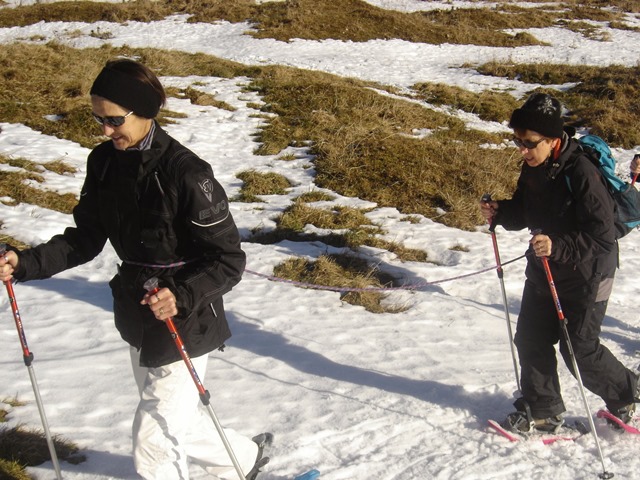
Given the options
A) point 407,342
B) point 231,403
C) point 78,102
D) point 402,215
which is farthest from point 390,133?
point 231,403

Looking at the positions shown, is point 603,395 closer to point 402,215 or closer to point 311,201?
point 402,215

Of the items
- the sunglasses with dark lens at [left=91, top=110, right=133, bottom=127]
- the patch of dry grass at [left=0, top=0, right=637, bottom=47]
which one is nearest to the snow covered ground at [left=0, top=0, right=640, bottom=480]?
the sunglasses with dark lens at [left=91, top=110, right=133, bottom=127]

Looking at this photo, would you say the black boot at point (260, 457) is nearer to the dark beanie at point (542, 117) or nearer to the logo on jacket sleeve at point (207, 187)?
the logo on jacket sleeve at point (207, 187)

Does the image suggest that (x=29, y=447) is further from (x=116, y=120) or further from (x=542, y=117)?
(x=542, y=117)

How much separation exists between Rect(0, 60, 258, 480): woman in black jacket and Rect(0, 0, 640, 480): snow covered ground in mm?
1166

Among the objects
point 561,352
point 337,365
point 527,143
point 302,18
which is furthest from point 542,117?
point 302,18

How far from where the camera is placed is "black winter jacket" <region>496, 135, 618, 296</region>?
3662 millimetres

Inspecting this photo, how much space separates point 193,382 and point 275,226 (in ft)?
18.9

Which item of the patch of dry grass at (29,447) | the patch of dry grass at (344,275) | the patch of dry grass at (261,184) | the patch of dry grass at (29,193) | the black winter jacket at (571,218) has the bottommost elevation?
the patch of dry grass at (344,275)

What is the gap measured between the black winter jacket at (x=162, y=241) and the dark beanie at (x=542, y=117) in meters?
1.93

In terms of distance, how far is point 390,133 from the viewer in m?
12.1

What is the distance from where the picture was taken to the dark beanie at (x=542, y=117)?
3.72 metres

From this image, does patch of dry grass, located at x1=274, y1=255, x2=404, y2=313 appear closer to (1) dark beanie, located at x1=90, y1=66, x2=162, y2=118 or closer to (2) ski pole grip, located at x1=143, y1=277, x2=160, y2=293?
(2) ski pole grip, located at x1=143, y1=277, x2=160, y2=293

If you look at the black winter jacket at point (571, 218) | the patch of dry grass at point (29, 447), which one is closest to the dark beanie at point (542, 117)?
the black winter jacket at point (571, 218)
